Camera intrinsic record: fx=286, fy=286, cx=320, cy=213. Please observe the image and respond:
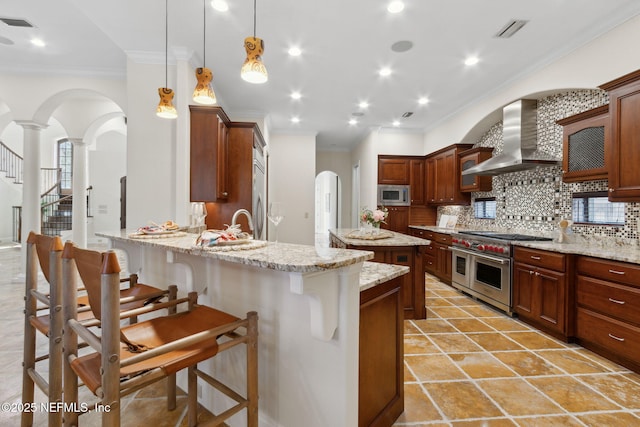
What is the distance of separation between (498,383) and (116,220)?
32.0 feet

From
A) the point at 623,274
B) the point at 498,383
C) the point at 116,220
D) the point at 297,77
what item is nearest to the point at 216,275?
the point at 498,383

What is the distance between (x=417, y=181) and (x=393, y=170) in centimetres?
58

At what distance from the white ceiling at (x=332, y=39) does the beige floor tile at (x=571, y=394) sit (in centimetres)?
306

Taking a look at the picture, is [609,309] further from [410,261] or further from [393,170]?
[393,170]

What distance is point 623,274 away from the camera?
221 centimetres

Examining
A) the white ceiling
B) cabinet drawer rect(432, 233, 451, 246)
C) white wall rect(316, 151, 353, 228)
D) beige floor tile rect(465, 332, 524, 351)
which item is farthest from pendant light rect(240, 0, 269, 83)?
white wall rect(316, 151, 353, 228)

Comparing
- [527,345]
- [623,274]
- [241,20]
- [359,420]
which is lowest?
[527,345]

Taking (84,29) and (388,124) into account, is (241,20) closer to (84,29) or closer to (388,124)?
(84,29)

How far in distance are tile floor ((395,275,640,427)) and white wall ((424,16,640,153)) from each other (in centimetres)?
262

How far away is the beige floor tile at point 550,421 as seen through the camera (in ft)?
5.31

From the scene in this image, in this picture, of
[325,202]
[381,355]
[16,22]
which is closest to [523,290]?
[381,355]

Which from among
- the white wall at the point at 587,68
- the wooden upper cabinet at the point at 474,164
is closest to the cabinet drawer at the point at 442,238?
the wooden upper cabinet at the point at 474,164

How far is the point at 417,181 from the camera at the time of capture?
20.5 feet

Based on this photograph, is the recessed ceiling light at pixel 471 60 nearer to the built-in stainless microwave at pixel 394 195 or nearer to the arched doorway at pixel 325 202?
the built-in stainless microwave at pixel 394 195
